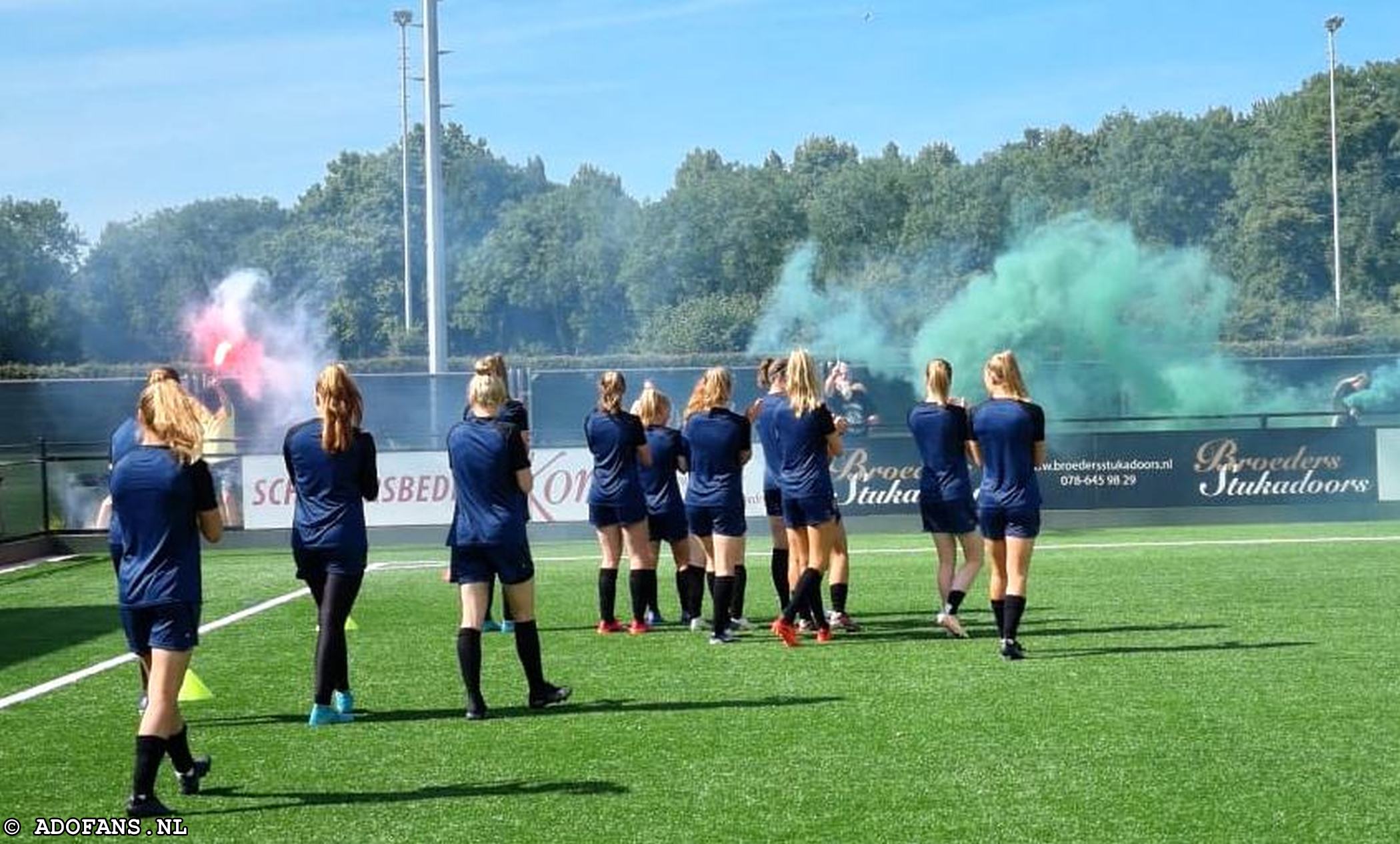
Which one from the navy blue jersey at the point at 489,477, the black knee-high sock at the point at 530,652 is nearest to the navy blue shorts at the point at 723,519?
the black knee-high sock at the point at 530,652

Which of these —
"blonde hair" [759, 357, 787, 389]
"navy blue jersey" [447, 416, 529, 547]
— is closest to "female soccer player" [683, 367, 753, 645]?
A: "blonde hair" [759, 357, 787, 389]

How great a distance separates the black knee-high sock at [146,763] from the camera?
710cm

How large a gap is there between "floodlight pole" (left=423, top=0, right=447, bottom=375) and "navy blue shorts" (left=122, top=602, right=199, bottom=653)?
21.7 meters

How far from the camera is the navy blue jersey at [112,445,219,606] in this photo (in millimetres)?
7180

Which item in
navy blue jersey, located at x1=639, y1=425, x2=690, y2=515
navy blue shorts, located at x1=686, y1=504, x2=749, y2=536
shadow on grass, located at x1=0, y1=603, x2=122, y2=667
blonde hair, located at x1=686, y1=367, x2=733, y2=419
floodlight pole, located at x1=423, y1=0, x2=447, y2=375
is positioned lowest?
shadow on grass, located at x1=0, y1=603, x2=122, y2=667

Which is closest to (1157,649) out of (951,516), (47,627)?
(951,516)

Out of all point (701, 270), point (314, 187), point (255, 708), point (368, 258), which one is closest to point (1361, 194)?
point (701, 270)

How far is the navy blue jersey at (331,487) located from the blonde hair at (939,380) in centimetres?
434

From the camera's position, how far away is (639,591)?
1308cm

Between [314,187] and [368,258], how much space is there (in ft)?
53.9

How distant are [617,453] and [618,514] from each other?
1.49 feet

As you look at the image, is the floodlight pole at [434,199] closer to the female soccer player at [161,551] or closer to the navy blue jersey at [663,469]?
the navy blue jersey at [663,469]

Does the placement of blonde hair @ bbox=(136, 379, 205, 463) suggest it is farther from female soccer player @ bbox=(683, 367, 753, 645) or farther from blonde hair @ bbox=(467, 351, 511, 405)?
female soccer player @ bbox=(683, 367, 753, 645)

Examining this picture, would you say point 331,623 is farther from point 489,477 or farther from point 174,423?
point 174,423
